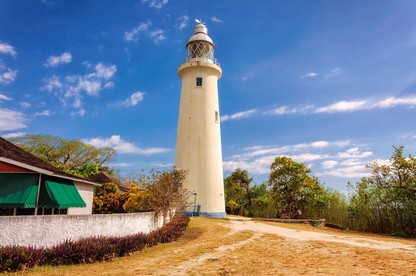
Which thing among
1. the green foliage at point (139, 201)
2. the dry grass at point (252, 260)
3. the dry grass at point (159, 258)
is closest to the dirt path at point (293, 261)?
the dry grass at point (252, 260)

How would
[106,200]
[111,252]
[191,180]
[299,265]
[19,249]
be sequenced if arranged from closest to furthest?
[19,249] → [299,265] → [111,252] → [106,200] → [191,180]

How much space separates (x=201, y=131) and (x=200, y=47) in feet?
26.6

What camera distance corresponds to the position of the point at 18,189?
11680 mm

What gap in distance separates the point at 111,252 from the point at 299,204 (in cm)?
2385

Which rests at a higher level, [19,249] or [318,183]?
[318,183]

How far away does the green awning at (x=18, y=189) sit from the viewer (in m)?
11.2

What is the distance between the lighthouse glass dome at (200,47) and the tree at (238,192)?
19.6 m

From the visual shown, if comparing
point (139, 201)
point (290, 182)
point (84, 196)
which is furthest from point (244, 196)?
point (84, 196)

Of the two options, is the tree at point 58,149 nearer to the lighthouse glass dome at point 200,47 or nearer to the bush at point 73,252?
the lighthouse glass dome at point 200,47

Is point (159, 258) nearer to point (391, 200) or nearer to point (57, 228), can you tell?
point (57, 228)

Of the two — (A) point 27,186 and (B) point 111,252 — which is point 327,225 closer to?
(B) point 111,252

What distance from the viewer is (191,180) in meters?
24.8

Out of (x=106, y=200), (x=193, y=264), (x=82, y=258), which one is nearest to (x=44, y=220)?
(x=82, y=258)

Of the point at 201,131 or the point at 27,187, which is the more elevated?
the point at 201,131
